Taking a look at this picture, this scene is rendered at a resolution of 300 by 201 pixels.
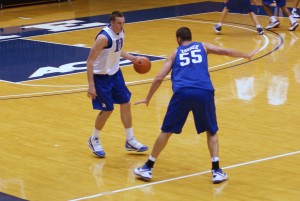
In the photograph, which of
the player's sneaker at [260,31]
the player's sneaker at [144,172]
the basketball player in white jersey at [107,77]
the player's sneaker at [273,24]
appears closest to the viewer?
the player's sneaker at [144,172]

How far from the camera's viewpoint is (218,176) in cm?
937

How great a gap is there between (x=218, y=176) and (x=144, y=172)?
852mm

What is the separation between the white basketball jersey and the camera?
10289 millimetres

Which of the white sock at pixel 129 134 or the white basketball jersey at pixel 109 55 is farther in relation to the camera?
the white sock at pixel 129 134

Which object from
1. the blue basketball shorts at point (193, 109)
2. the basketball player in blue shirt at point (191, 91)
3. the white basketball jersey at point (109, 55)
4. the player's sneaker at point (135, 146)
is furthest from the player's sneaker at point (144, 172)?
the white basketball jersey at point (109, 55)

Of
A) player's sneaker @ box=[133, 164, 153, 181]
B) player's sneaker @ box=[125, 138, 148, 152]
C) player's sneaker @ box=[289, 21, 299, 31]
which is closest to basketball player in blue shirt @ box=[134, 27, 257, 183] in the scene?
player's sneaker @ box=[133, 164, 153, 181]

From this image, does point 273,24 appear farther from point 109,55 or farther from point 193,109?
point 193,109

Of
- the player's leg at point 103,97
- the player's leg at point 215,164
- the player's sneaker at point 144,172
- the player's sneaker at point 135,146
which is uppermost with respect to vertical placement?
the player's leg at point 103,97

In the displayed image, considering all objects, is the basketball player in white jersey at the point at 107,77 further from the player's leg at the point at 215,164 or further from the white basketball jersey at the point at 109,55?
the player's leg at the point at 215,164

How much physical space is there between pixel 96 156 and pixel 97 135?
0.27m

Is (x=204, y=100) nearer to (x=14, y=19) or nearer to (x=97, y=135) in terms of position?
(x=97, y=135)

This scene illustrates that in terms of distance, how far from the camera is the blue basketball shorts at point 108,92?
10375mm

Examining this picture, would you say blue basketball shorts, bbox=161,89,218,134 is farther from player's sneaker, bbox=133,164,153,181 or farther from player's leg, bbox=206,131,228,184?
player's sneaker, bbox=133,164,153,181

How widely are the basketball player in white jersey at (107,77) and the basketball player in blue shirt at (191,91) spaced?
3.46ft
